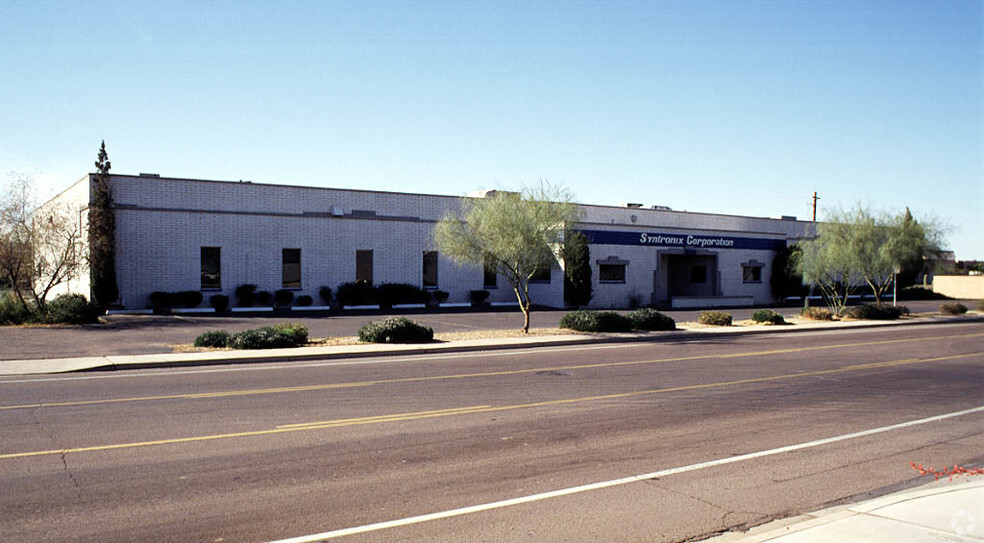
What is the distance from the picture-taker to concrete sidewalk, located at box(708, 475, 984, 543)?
549 centimetres

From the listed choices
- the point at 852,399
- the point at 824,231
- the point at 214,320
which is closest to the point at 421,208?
the point at 214,320

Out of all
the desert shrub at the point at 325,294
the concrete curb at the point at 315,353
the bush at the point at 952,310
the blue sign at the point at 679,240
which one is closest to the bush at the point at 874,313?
the bush at the point at 952,310

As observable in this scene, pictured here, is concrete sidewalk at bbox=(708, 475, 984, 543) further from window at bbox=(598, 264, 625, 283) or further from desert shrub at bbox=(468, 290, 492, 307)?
window at bbox=(598, 264, 625, 283)

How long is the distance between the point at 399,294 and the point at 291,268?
5496 mm

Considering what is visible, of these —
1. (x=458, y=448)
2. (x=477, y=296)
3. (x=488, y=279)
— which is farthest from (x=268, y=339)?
(x=488, y=279)

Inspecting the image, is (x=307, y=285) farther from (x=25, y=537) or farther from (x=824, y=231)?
(x=25, y=537)

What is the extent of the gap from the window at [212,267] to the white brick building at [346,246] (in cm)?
5

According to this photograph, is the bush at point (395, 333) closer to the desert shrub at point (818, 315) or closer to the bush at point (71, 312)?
the bush at point (71, 312)

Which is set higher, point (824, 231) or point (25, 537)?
point (824, 231)

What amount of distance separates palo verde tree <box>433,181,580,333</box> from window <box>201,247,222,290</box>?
1289cm

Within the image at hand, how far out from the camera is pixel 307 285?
3616 centimetres

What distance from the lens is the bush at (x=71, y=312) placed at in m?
26.2

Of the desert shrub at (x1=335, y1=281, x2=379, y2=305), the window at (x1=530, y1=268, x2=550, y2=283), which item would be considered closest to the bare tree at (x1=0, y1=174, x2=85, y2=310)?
the desert shrub at (x1=335, y1=281, x2=379, y2=305)

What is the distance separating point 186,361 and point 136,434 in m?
8.13
